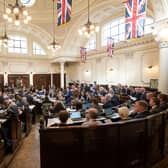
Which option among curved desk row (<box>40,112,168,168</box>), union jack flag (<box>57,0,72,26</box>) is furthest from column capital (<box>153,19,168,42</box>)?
curved desk row (<box>40,112,168,168</box>)

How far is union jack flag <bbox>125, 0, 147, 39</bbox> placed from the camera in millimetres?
6938

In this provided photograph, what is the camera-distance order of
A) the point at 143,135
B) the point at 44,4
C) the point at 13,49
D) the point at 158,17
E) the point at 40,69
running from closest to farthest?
1. the point at 143,135
2. the point at 158,17
3. the point at 44,4
4. the point at 13,49
5. the point at 40,69

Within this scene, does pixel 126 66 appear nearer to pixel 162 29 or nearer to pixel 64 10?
pixel 162 29

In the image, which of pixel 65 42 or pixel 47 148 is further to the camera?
pixel 65 42

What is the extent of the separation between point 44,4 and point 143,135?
16258mm

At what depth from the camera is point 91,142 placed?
2941mm

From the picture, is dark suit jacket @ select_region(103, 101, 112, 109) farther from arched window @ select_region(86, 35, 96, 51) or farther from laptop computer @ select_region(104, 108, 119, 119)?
arched window @ select_region(86, 35, 96, 51)

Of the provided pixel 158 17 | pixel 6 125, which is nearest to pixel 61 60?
pixel 158 17

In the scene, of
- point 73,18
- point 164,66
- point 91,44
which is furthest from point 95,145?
point 91,44

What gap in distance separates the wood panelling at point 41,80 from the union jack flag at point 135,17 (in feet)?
46.9

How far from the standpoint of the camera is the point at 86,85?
15.6 meters

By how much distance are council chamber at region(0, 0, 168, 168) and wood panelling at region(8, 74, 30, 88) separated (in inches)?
4.1

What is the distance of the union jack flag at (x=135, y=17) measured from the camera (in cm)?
694

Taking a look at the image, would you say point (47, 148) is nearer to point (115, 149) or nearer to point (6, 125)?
point (115, 149)
